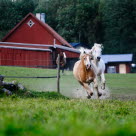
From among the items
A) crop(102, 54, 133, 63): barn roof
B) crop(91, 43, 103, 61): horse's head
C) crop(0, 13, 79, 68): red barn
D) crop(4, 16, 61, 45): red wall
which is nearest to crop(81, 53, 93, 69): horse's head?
crop(91, 43, 103, 61): horse's head

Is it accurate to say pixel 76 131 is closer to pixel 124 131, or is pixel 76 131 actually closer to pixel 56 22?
pixel 124 131

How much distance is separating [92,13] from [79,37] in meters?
5.57

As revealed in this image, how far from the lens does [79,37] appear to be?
7925 cm

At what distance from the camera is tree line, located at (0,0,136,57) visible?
76.9 m

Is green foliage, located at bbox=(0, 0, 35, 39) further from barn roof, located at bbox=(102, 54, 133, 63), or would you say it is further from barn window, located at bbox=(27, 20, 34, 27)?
barn window, located at bbox=(27, 20, 34, 27)

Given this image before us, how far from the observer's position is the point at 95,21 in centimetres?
7981

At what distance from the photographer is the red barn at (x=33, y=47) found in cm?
4597

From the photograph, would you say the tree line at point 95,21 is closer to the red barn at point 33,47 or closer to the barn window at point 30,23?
the red barn at point 33,47

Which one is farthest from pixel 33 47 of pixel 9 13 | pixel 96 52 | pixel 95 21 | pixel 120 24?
pixel 95 21

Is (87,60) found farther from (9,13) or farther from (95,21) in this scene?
(95,21)

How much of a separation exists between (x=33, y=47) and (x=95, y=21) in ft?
110

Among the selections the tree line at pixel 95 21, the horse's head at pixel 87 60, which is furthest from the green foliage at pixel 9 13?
the horse's head at pixel 87 60

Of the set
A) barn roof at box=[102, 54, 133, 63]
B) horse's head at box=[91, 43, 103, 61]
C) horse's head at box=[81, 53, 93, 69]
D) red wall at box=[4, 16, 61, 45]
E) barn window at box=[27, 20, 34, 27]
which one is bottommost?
horse's head at box=[81, 53, 93, 69]

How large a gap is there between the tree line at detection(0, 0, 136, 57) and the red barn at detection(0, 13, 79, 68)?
63.3 feet
